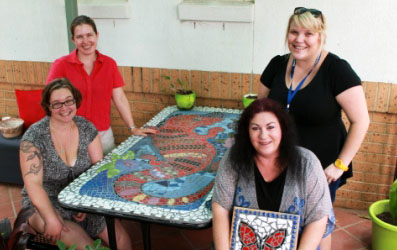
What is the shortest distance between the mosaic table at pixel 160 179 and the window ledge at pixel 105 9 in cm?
112

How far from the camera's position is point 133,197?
1.94m

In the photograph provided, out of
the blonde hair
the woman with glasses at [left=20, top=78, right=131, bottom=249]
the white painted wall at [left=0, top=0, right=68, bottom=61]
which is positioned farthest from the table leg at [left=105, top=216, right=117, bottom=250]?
the white painted wall at [left=0, top=0, right=68, bottom=61]

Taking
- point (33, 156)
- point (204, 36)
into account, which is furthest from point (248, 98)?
point (33, 156)

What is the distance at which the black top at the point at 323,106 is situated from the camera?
77.4 inches

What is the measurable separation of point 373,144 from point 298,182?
5.57 feet

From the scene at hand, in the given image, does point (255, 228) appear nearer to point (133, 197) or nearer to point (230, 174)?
point (230, 174)

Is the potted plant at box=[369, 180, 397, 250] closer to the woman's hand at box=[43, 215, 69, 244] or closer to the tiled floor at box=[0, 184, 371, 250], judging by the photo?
the tiled floor at box=[0, 184, 371, 250]

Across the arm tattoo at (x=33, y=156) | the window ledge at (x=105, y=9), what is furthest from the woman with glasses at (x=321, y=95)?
the window ledge at (x=105, y=9)

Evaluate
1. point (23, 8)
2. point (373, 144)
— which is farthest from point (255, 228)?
point (23, 8)

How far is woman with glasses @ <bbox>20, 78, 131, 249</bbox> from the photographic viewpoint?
85.1 inches

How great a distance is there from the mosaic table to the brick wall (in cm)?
59

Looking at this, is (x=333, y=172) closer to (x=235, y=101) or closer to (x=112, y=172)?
(x=112, y=172)

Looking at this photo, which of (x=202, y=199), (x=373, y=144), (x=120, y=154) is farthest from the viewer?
(x=373, y=144)

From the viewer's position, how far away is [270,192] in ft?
5.95
